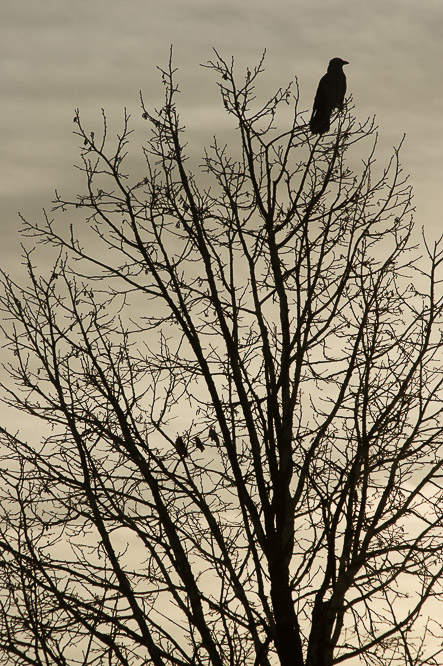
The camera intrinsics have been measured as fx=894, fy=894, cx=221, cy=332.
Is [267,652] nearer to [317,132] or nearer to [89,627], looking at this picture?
[89,627]

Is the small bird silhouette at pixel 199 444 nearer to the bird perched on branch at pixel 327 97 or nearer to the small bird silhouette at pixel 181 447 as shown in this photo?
the small bird silhouette at pixel 181 447

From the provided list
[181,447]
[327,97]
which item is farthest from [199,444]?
[327,97]

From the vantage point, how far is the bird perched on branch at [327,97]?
7988mm

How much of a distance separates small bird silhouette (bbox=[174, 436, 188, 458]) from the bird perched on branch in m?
2.91

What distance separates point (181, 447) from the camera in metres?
7.41

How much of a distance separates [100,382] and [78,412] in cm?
31

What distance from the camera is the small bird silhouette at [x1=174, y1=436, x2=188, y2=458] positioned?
291 inches

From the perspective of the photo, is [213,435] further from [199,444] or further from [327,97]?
[327,97]

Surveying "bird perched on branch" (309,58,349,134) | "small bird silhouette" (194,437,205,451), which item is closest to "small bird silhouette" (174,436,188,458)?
"small bird silhouette" (194,437,205,451)

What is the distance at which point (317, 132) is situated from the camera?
783 cm

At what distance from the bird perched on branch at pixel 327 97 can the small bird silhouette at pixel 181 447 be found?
291 cm

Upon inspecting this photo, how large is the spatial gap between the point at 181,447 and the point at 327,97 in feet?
13.1

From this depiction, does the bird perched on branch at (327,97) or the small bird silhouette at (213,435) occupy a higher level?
the bird perched on branch at (327,97)

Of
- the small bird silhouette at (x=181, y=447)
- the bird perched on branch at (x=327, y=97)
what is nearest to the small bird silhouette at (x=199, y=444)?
the small bird silhouette at (x=181, y=447)
